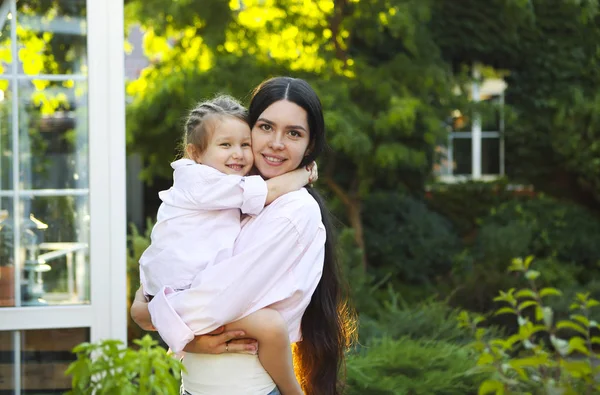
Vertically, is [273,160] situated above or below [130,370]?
above

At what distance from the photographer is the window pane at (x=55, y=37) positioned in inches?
170

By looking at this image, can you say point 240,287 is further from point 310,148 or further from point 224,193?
point 310,148

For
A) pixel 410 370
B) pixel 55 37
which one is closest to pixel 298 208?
pixel 55 37

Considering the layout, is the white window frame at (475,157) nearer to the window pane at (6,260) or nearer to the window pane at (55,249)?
the window pane at (55,249)

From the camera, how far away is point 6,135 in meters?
4.33

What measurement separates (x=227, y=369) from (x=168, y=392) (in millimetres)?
363

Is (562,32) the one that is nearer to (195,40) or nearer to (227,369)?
(195,40)

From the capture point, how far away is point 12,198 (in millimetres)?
4281

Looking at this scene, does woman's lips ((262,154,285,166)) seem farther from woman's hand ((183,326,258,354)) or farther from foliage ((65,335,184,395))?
foliage ((65,335,184,395))

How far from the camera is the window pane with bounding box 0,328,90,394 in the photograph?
4215 mm

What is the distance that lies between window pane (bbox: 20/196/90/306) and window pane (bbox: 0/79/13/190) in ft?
0.42

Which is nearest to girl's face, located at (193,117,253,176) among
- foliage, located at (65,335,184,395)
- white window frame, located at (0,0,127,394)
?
foliage, located at (65,335,184,395)

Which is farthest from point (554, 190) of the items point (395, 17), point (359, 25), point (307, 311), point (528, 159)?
point (307, 311)

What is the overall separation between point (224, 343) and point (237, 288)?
0.58 feet
